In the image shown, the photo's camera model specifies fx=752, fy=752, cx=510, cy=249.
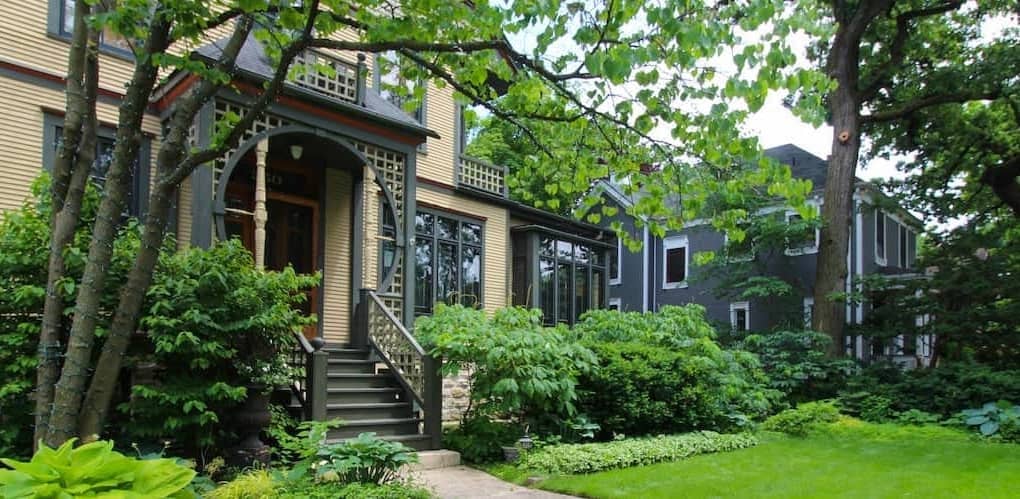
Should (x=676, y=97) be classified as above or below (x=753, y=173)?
above

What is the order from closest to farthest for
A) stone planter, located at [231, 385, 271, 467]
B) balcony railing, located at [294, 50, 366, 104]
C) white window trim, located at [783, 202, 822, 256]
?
stone planter, located at [231, 385, 271, 467] < balcony railing, located at [294, 50, 366, 104] < white window trim, located at [783, 202, 822, 256]

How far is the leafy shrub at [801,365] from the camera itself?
15547mm

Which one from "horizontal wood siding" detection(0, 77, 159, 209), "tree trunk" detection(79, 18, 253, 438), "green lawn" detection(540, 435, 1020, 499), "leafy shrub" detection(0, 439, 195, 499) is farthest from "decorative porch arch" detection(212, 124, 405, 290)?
"leafy shrub" detection(0, 439, 195, 499)

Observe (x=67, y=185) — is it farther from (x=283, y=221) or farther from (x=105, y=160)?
(x=283, y=221)

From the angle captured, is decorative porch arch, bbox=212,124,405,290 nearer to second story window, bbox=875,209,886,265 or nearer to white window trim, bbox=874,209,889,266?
white window trim, bbox=874,209,889,266

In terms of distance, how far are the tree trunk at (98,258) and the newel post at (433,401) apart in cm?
437

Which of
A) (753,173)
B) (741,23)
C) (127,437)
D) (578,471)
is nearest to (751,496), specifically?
(578,471)

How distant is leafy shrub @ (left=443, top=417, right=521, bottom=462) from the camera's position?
29.1 feet

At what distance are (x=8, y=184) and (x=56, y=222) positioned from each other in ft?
13.6

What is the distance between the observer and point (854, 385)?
1516 centimetres

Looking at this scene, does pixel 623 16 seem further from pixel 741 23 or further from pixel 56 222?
pixel 56 222

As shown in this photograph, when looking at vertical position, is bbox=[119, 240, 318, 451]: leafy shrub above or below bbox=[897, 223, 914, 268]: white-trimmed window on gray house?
below

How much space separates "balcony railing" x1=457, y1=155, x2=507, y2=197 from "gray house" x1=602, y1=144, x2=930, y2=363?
494 centimetres

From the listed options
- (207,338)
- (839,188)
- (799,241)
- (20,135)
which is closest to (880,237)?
(799,241)
